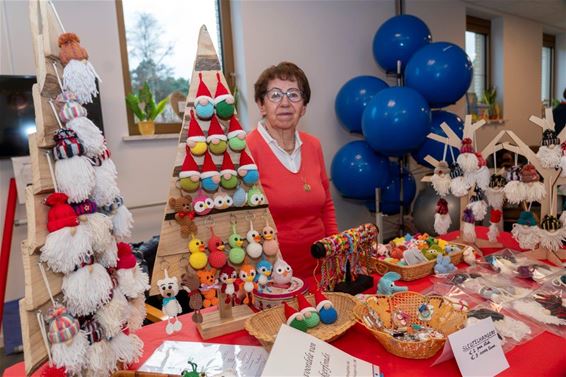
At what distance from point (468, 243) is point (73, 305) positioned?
149 centimetres

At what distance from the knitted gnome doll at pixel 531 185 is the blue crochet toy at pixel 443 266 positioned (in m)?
0.40

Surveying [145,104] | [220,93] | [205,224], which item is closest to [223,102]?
[220,93]

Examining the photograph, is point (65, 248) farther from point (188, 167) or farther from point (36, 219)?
point (188, 167)

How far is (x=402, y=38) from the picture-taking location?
3.36 m

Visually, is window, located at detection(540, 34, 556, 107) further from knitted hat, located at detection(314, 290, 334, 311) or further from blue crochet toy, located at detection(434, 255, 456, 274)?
knitted hat, located at detection(314, 290, 334, 311)

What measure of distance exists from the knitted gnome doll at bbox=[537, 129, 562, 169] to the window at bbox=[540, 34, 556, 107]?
667 cm

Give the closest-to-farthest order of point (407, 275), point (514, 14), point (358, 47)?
point (407, 275) < point (358, 47) < point (514, 14)

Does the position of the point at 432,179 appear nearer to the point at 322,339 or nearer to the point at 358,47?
the point at 322,339

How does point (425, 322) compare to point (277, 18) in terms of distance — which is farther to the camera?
point (277, 18)

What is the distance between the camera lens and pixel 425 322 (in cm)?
101

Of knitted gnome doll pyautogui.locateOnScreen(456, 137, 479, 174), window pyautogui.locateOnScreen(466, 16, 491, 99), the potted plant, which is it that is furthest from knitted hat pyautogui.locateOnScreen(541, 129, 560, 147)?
window pyautogui.locateOnScreen(466, 16, 491, 99)

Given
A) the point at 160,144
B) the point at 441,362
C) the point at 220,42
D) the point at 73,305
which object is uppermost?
the point at 220,42

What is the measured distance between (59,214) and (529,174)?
1535mm

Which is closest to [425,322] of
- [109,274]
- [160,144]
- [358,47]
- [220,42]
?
[109,274]
